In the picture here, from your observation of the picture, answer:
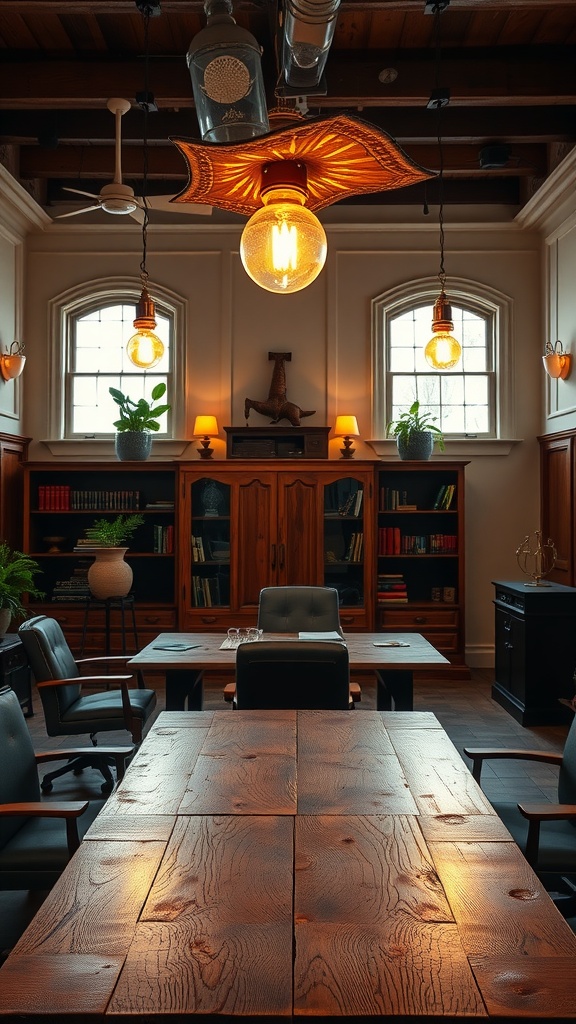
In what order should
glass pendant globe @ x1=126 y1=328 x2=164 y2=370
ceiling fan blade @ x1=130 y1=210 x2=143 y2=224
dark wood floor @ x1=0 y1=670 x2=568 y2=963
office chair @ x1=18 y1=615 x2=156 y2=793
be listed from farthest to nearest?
ceiling fan blade @ x1=130 y1=210 x2=143 y2=224 → glass pendant globe @ x1=126 y1=328 x2=164 y2=370 → office chair @ x1=18 y1=615 x2=156 y2=793 → dark wood floor @ x1=0 y1=670 x2=568 y2=963

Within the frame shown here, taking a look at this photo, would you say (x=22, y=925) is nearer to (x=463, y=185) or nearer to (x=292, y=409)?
(x=292, y=409)

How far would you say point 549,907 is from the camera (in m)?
1.41

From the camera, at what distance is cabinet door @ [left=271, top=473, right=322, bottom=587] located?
6.91m

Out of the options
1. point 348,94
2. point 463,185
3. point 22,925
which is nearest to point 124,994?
point 22,925

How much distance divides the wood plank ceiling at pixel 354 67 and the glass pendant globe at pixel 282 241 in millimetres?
2875

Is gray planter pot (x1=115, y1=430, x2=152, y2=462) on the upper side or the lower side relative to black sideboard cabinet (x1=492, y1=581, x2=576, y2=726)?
upper

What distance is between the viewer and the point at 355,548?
6.96 m

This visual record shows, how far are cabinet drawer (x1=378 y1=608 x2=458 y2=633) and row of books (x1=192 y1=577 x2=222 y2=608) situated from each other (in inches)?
57.6

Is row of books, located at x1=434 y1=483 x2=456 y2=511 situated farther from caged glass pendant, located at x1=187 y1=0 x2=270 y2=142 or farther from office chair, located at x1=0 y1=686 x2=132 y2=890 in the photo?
office chair, located at x1=0 y1=686 x2=132 y2=890

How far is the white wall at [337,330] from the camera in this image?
297 inches

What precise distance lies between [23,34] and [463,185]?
4.10 metres

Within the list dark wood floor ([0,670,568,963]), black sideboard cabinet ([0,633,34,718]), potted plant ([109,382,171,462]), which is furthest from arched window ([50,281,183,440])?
dark wood floor ([0,670,568,963])

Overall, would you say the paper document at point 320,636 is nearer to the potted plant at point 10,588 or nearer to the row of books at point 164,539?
the potted plant at point 10,588

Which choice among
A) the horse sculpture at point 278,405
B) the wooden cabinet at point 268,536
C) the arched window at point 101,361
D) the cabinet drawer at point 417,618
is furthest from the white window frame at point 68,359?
the cabinet drawer at point 417,618
